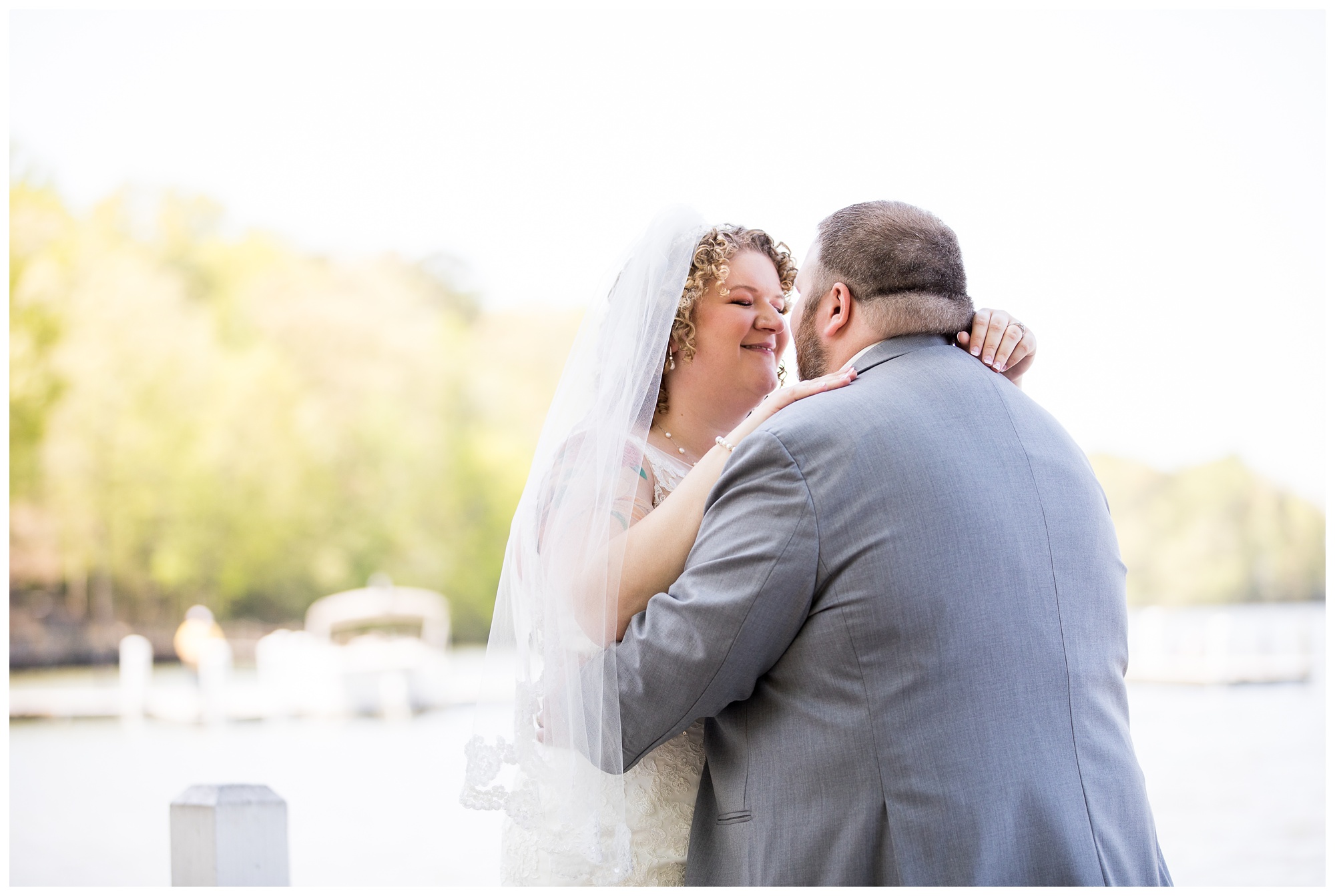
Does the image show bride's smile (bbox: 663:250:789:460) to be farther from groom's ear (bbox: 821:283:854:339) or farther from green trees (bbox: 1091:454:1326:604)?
green trees (bbox: 1091:454:1326:604)

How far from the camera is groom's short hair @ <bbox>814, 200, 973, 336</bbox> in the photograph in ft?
6.58

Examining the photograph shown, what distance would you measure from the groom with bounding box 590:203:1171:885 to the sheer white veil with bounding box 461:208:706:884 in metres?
0.18

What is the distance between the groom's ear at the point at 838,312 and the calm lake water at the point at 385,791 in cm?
612

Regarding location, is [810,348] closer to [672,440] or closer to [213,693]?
[672,440]

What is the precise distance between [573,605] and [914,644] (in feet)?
2.27

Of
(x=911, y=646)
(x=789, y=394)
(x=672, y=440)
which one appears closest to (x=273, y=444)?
(x=672, y=440)

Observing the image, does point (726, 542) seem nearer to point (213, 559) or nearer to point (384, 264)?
point (213, 559)

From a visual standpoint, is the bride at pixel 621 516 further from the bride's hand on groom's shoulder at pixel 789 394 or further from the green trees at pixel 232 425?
the green trees at pixel 232 425

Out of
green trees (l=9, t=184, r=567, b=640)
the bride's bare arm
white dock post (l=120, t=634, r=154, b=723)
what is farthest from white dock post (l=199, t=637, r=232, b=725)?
the bride's bare arm

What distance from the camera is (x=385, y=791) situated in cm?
1269

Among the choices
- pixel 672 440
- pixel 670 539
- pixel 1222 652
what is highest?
pixel 672 440

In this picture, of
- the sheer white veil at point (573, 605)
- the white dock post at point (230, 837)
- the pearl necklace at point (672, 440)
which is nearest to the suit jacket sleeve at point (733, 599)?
the sheer white veil at point (573, 605)

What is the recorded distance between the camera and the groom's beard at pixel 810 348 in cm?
211

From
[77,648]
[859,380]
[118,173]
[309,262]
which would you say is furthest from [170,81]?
[859,380]
